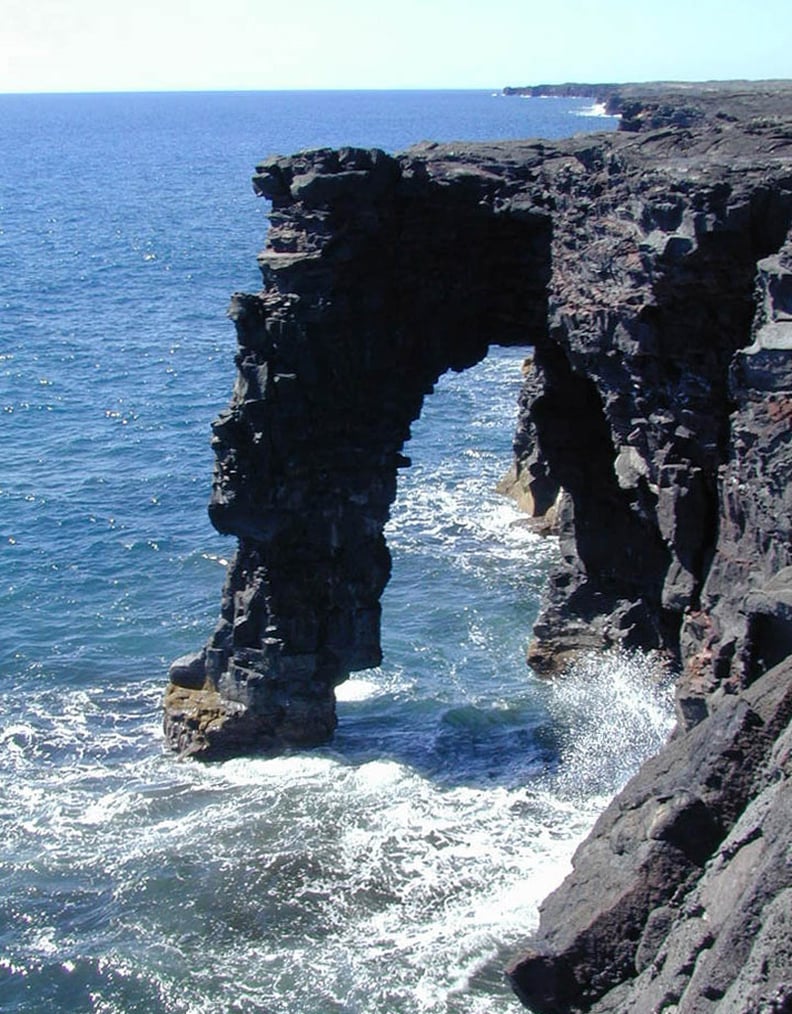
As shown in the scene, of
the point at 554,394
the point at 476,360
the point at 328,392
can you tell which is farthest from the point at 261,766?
the point at 554,394

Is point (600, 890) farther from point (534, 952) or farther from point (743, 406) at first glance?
point (743, 406)

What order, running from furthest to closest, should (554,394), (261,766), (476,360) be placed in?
1. (554,394)
2. (476,360)
3. (261,766)

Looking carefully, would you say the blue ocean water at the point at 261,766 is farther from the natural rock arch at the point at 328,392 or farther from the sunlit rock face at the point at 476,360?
the sunlit rock face at the point at 476,360

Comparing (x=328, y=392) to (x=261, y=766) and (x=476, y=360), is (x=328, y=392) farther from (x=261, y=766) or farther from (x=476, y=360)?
(x=261, y=766)

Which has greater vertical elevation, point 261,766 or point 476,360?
point 476,360

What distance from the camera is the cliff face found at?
89.8ft

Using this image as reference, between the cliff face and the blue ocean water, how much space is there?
281 centimetres

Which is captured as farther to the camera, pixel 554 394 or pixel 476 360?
pixel 554 394

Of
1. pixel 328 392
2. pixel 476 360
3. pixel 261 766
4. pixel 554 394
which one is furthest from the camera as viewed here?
pixel 554 394

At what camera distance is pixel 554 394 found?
139ft

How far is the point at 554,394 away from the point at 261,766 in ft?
47.5

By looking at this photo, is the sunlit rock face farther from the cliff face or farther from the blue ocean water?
the blue ocean water

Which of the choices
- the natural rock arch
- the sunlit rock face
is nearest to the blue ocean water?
the natural rock arch

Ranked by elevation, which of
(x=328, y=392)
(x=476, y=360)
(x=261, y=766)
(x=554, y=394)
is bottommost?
(x=261, y=766)
